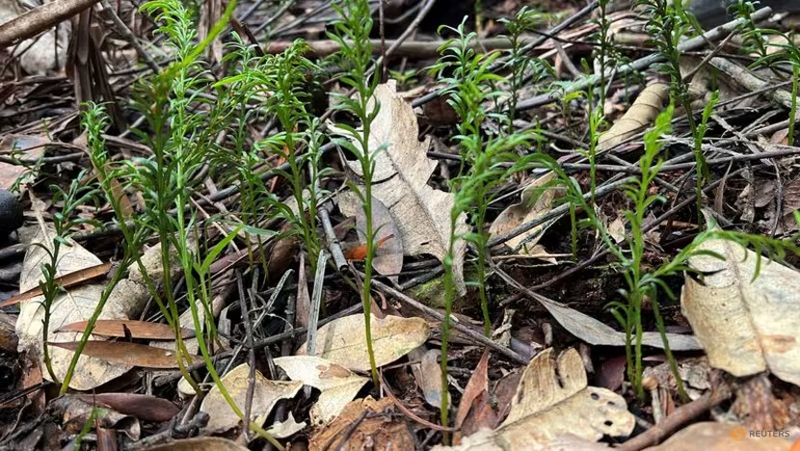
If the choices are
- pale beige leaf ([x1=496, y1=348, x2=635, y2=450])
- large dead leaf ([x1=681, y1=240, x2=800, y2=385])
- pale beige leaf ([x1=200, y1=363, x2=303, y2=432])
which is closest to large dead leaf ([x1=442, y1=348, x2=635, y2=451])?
pale beige leaf ([x1=496, y1=348, x2=635, y2=450])

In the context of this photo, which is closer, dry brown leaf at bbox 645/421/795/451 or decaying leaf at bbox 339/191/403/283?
dry brown leaf at bbox 645/421/795/451

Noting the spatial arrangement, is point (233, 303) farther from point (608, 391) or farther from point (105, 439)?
point (608, 391)

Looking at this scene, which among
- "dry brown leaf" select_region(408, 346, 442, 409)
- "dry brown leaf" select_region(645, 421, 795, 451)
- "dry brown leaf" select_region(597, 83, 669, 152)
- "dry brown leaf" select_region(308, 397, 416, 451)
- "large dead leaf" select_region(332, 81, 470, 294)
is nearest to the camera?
"dry brown leaf" select_region(645, 421, 795, 451)

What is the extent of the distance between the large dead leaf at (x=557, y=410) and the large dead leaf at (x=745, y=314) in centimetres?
22

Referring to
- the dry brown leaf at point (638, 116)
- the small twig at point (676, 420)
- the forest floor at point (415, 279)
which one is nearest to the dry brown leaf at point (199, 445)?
the forest floor at point (415, 279)

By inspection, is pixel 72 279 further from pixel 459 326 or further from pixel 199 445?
pixel 459 326

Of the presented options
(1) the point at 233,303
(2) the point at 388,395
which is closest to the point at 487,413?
(2) the point at 388,395

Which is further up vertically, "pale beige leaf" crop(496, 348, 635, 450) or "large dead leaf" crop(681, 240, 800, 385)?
"large dead leaf" crop(681, 240, 800, 385)

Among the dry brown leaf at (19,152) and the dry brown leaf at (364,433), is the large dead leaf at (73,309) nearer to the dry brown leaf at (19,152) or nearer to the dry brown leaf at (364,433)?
the dry brown leaf at (19,152)

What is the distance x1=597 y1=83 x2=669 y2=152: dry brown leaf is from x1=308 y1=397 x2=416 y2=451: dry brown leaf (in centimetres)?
124

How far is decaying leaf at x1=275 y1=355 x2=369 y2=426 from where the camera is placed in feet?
4.85

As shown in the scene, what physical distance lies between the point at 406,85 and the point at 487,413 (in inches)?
89.6

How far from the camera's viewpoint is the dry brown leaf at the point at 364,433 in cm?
138

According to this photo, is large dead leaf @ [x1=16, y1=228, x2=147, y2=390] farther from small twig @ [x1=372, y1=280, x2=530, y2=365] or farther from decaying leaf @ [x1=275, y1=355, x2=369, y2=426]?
small twig @ [x1=372, y1=280, x2=530, y2=365]
